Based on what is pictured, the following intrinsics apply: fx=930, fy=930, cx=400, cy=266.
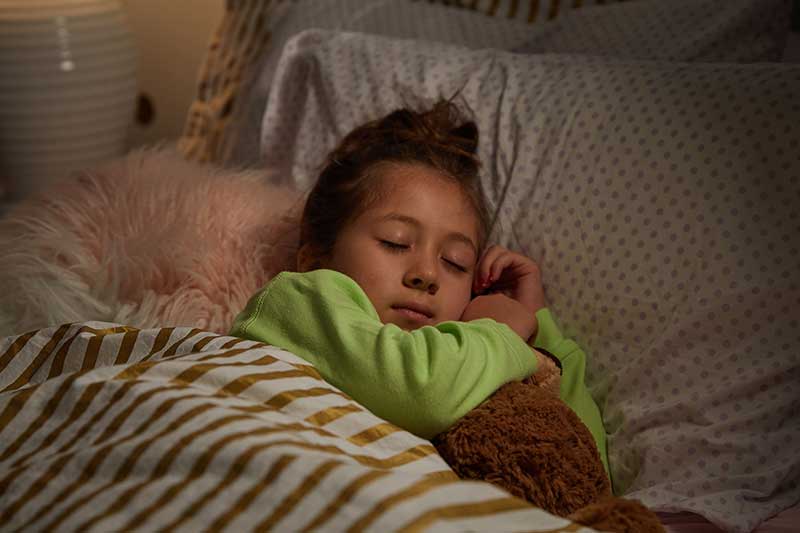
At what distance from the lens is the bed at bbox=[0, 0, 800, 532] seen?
0.80 m

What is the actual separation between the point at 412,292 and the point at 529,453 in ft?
1.07

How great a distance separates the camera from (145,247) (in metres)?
1.36

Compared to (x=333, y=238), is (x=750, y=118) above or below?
above

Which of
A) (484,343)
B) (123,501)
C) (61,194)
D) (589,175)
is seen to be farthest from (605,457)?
(61,194)

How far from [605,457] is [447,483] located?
472mm

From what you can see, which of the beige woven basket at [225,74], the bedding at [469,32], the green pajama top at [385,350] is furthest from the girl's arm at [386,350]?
the beige woven basket at [225,74]

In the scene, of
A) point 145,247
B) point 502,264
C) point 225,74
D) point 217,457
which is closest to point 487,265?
point 502,264

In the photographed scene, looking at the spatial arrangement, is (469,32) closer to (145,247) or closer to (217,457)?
(145,247)

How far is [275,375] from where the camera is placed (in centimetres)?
94

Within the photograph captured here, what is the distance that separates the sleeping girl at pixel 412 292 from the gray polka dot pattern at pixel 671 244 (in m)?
0.05

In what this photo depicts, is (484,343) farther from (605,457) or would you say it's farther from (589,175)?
(589,175)

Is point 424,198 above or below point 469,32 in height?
below

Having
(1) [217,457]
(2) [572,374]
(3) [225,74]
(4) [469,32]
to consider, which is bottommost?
(2) [572,374]

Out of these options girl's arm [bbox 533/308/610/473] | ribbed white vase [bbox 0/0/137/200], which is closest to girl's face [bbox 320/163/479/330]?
girl's arm [bbox 533/308/610/473]
